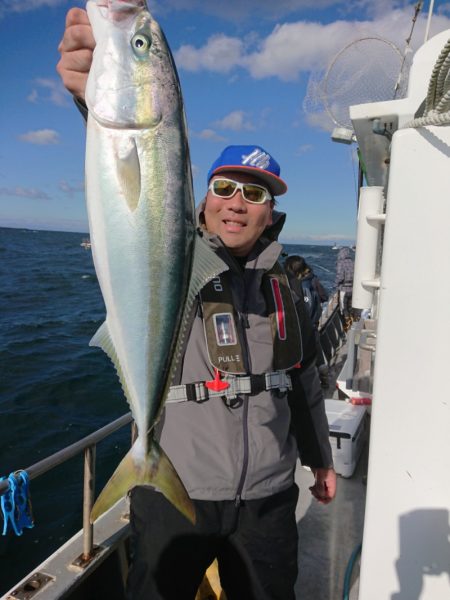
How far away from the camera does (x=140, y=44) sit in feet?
4.69

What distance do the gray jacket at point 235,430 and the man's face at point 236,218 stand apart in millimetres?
85

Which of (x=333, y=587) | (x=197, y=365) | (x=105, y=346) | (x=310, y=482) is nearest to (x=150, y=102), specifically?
(x=105, y=346)

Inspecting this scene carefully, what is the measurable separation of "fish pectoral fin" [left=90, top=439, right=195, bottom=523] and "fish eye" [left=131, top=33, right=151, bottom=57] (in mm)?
1390

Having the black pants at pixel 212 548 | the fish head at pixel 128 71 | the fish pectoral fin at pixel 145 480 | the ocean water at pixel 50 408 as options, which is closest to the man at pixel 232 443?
the black pants at pixel 212 548

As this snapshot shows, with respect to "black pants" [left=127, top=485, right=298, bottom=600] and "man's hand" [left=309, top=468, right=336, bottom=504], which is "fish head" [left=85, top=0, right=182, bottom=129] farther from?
"man's hand" [left=309, top=468, right=336, bottom=504]

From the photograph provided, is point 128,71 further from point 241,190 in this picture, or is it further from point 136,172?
point 241,190

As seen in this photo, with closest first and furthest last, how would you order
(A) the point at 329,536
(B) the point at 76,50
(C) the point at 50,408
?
(B) the point at 76,50 → (A) the point at 329,536 → (C) the point at 50,408

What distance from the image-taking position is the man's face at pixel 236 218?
2344 millimetres

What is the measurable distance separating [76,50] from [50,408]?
9353 millimetres

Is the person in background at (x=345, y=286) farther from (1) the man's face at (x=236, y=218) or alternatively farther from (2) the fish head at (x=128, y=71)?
(2) the fish head at (x=128, y=71)

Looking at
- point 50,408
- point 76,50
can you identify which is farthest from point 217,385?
point 50,408

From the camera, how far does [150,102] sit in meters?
1.42

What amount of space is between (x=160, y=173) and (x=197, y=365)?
99 centimetres

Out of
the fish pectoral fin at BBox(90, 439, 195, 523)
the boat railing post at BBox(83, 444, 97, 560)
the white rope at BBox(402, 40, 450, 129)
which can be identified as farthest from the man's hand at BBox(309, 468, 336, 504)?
the white rope at BBox(402, 40, 450, 129)
